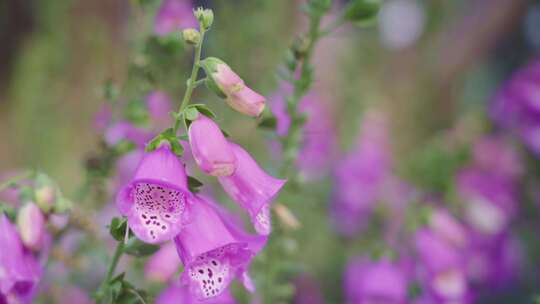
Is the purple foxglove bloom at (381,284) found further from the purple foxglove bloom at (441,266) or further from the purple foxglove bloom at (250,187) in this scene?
the purple foxglove bloom at (250,187)

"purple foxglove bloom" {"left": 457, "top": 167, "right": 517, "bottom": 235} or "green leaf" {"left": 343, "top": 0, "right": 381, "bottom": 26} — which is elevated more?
"green leaf" {"left": 343, "top": 0, "right": 381, "bottom": 26}

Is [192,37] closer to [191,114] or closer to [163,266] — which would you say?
[191,114]

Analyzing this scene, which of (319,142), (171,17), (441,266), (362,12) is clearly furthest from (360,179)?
(362,12)

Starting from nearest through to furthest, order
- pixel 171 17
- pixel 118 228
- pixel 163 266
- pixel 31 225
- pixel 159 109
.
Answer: pixel 118 228
pixel 31 225
pixel 163 266
pixel 171 17
pixel 159 109

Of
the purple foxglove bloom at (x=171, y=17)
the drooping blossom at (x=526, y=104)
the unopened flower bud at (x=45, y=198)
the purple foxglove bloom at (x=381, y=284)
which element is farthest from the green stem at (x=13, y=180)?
the drooping blossom at (x=526, y=104)

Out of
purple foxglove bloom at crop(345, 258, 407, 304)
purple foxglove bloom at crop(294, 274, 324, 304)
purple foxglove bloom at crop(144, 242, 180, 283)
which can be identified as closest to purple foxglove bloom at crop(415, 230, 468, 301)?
purple foxglove bloom at crop(345, 258, 407, 304)

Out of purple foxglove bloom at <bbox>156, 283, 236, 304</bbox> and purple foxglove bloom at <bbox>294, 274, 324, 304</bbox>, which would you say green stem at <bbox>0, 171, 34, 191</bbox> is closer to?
purple foxglove bloom at <bbox>156, 283, 236, 304</bbox>

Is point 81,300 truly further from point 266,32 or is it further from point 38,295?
point 266,32

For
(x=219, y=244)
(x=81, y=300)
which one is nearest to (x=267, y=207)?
(x=219, y=244)
